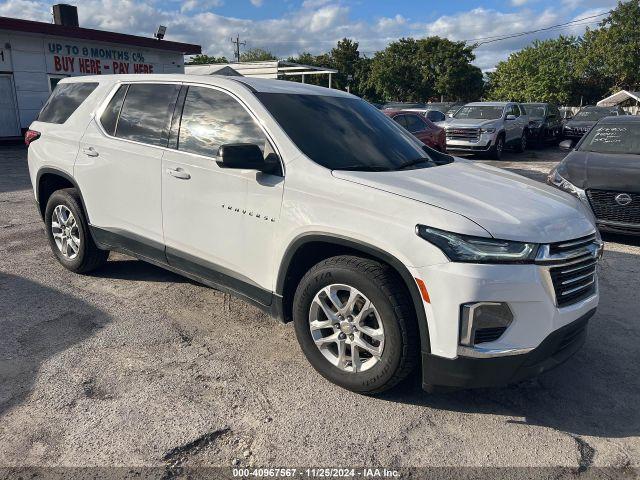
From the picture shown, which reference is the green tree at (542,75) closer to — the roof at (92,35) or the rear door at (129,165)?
the roof at (92,35)

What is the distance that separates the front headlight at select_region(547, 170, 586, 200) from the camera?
6.45 metres

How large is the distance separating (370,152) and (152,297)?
2.32 metres

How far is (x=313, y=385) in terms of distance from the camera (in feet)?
10.7

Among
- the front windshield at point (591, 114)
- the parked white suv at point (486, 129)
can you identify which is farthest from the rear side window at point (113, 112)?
the front windshield at point (591, 114)

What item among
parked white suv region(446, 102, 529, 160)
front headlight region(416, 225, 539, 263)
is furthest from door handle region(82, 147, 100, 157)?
parked white suv region(446, 102, 529, 160)

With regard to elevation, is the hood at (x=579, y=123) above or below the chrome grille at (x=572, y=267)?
above

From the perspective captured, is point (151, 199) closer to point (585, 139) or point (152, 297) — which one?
point (152, 297)

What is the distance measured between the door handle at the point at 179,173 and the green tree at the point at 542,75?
55537 millimetres

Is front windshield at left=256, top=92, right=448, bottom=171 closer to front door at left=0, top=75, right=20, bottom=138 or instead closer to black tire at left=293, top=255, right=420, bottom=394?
black tire at left=293, top=255, right=420, bottom=394

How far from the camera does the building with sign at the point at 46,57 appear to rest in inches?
697

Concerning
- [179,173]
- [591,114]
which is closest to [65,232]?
[179,173]

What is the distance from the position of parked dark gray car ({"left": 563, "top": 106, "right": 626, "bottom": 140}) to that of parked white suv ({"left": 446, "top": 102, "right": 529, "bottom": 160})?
3078mm

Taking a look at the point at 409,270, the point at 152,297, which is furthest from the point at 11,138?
the point at 409,270

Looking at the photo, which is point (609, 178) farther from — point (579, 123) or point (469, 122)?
point (579, 123)
